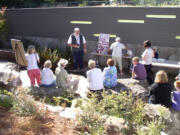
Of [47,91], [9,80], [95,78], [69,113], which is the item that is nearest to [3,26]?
[9,80]

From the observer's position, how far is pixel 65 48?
35.3ft

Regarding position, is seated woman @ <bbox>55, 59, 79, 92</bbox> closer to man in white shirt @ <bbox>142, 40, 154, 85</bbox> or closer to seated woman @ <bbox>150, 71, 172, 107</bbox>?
seated woman @ <bbox>150, 71, 172, 107</bbox>

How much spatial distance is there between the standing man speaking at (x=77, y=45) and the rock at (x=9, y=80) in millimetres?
2490

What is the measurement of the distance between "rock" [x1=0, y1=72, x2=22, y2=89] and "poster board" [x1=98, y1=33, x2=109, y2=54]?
3.42m

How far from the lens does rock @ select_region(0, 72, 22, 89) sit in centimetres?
714

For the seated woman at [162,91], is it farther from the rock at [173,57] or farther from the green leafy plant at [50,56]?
the green leafy plant at [50,56]

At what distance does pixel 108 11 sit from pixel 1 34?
6222mm

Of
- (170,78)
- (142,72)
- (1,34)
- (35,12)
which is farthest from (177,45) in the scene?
(1,34)

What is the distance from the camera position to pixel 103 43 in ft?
30.1

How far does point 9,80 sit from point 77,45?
2.86 meters

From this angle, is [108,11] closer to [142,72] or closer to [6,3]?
[142,72]

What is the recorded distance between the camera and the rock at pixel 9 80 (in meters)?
7.14

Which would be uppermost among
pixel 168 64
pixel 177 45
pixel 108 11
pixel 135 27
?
pixel 108 11

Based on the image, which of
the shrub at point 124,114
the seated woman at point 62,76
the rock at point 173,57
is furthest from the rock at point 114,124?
the rock at point 173,57
